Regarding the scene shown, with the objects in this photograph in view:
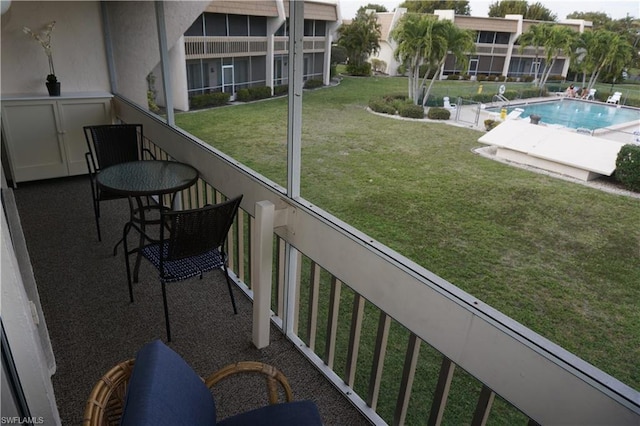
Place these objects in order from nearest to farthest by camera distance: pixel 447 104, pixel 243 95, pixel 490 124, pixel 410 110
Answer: pixel 490 124
pixel 447 104
pixel 410 110
pixel 243 95

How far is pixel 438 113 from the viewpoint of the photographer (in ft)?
11.0

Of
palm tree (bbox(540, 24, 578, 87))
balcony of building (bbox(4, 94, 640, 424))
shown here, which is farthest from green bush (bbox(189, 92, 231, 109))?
A: palm tree (bbox(540, 24, 578, 87))

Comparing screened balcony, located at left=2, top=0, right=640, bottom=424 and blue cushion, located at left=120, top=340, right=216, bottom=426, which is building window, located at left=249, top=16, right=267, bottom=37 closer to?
screened balcony, located at left=2, top=0, right=640, bottom=424

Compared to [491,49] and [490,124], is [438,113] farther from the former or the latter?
[491,49]

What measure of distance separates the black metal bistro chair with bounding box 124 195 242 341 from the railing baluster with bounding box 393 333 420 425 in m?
1.12

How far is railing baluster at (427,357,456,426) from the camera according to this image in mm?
1361

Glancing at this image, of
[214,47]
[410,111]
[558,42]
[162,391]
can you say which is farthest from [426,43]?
[214,47]

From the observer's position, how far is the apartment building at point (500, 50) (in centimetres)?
180

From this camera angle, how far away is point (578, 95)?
1.84 metres

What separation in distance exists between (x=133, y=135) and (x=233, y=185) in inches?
60.3

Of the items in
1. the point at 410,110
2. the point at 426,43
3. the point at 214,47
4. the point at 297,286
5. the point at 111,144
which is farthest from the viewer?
the point at 214,47

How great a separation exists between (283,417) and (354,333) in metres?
0.64

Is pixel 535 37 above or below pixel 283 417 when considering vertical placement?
above

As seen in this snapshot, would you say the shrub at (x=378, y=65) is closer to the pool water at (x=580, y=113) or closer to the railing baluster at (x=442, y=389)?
the pool water at (x=580, y=113)
